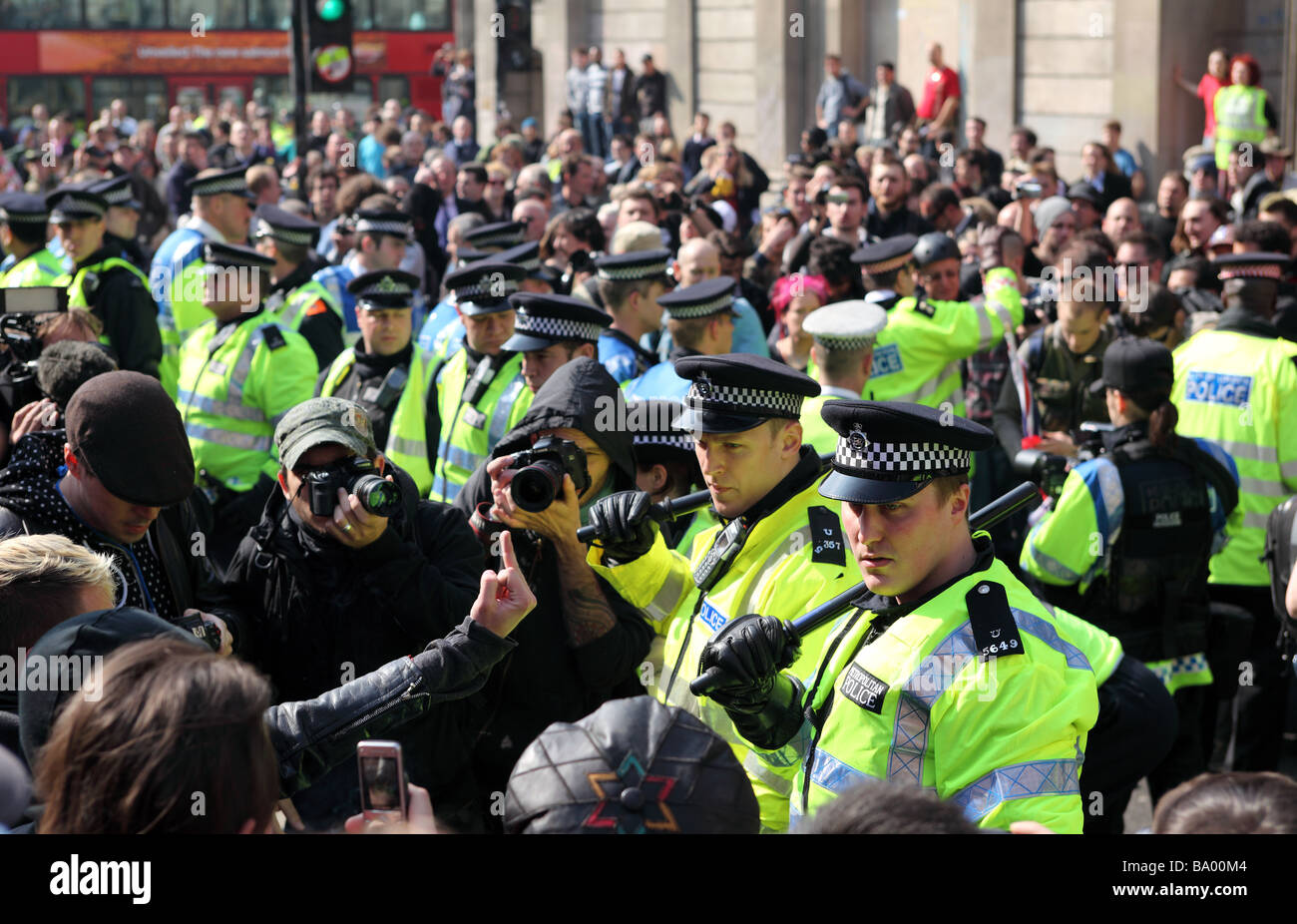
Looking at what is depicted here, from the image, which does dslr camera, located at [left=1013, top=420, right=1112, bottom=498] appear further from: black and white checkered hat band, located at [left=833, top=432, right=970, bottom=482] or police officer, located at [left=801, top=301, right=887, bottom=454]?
black and white checkered hat band, located at [left=833, top=432, right=970, bottom=482]

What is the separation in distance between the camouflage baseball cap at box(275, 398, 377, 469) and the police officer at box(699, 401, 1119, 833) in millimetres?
1304

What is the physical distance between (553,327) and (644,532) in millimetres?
1954

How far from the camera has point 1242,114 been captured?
13.5 metres

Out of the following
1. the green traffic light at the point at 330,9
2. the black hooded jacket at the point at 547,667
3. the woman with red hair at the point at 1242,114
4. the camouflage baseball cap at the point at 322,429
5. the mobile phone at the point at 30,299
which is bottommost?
the black hooded jacket at the point at 547,667

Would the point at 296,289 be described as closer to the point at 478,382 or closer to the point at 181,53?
the point at 478,382

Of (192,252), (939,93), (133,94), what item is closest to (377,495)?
(192,252)

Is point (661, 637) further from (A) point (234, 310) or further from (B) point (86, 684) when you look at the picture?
(A) point (234, 310)

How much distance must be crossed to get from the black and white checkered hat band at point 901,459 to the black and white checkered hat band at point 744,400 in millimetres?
636

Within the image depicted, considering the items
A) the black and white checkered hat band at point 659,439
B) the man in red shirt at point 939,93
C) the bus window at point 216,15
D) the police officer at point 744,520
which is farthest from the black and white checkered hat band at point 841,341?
the bus window at point 216,15

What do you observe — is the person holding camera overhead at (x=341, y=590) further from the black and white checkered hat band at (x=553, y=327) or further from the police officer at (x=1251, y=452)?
the police officer at (x=1251, y=452)

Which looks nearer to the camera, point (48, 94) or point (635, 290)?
point (635, 290)

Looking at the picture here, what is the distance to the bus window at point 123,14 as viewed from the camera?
31000 millimetres
